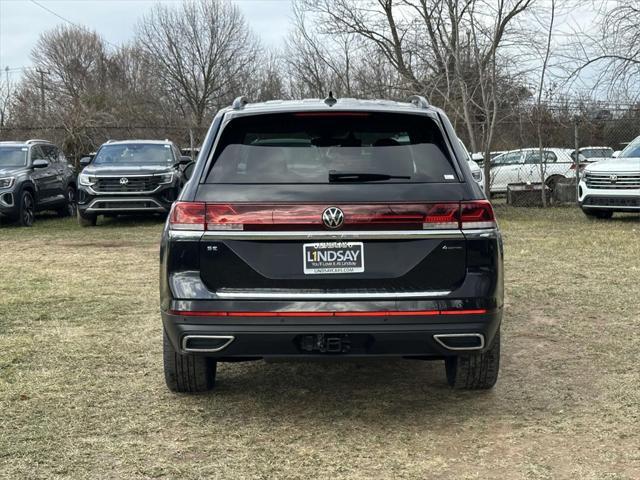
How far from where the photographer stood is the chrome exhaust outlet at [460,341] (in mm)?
3826

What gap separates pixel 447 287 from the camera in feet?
12.6

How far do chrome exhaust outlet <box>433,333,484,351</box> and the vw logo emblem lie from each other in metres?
0.72

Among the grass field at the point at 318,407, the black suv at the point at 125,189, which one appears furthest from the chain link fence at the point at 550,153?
the grass field at the point at 318,407

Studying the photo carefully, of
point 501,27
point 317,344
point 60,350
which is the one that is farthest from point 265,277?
point 501,27

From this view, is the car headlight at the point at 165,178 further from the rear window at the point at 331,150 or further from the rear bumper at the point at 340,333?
the rear bumper at the point at 340,333

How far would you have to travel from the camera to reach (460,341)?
152 inches

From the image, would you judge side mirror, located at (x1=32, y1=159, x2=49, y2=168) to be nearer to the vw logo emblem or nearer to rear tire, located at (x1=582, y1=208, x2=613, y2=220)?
rear tire, located at (x1=582, y1=208, x2=613, y2=220)

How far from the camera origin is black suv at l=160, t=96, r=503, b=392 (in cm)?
378

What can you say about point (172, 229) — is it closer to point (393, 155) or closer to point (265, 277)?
point (265, 277)

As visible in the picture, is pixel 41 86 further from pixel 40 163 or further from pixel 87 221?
pixel 87 221

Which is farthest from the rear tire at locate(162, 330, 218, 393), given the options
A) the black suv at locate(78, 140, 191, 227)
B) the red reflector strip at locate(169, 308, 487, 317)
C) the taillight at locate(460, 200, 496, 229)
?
the black suv at locate(78, 140, 191, 227)

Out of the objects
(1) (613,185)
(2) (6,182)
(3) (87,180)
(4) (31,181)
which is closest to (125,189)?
(3) (87,180)

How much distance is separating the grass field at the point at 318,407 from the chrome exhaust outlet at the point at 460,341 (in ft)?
1.52

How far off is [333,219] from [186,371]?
4.51 ft
